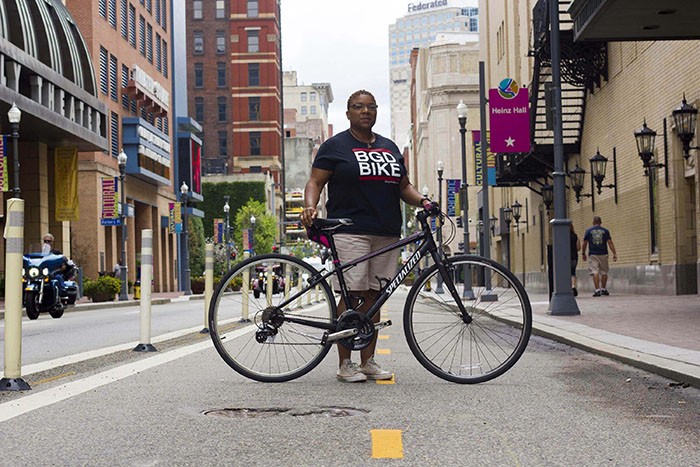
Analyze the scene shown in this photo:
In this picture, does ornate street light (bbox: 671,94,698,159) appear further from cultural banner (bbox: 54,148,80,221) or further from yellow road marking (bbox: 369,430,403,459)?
cultural banner (bbox: 54,148,80,221)

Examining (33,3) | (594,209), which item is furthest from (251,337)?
(33,3)

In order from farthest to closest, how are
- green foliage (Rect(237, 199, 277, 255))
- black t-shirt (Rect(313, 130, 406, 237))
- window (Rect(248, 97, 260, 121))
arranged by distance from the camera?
window (Rect(248, 97, 260, 121)) → green foliage (Rect(237, 199, 277, 255)) → black t-shirt (Rect(313, 130, 406, 237))

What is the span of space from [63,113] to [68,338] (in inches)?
1085

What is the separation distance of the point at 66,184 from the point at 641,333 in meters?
34.7

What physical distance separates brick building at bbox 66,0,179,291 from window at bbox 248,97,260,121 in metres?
50.1

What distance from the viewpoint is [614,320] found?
14.8m

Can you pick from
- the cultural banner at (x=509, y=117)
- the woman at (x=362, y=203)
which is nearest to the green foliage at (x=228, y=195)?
the cultural banner at (x=509, y=117)

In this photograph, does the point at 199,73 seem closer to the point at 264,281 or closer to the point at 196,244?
the point at 196,244

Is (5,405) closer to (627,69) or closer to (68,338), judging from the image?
(68,338)

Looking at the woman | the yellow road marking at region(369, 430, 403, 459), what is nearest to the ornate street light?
the woman

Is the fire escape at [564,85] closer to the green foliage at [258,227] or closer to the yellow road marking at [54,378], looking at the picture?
the yellow road marking at [54,378]

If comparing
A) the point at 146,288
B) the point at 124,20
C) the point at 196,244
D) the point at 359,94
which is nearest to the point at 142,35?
the point at 124,20

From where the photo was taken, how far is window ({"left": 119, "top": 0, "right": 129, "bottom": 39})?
57.6m

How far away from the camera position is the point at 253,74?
4791 inches
